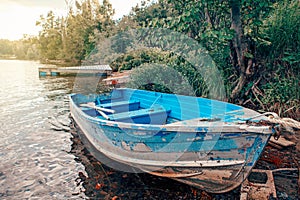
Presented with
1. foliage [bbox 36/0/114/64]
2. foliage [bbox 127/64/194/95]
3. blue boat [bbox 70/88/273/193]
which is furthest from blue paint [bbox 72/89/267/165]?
foliage [bbox 36/0/114/64]

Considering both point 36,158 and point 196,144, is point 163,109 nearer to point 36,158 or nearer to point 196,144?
point 196,144

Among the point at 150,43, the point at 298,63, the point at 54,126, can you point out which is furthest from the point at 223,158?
the point at 150,43

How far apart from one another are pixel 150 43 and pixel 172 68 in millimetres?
2649

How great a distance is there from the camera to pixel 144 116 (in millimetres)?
4789

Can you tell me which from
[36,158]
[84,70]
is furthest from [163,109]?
[84,70]

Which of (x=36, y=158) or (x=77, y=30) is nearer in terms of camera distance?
(x=36, y=158)

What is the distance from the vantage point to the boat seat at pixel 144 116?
4688 mm

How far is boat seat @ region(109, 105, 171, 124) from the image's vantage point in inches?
185

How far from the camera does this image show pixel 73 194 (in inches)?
156

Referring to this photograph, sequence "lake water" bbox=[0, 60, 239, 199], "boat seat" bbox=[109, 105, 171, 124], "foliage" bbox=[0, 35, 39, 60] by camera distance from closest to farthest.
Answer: "lake water" bbox=[0, 60, 239, 199], "boat seat" bbox=[109, 105, 171, 124], "foliage" bbox=[0, 35, 39, 60]

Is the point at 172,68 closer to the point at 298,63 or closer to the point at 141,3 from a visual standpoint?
the point at 298,63

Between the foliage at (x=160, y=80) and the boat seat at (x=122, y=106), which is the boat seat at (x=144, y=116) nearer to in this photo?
the boat seat at (x=122, y=106)

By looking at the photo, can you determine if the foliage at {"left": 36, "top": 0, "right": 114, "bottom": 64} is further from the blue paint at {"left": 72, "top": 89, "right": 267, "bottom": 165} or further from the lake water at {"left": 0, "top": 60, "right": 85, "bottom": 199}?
the blue paint at {"left": 72, "top": 89, "right": 267, "bottom": 165}

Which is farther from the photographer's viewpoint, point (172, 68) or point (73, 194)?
point (172, 68)
